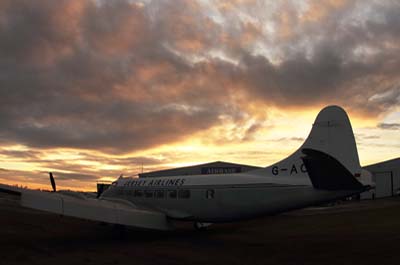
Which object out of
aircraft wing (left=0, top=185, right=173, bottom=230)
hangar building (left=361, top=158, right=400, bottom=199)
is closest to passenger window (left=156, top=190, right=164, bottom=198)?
aircraft wing (left=0, top=185, right=173, bottom=230)

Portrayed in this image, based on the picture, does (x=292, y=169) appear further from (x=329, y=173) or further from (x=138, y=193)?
(x=138, y=193)

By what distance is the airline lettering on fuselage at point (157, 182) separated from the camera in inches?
837

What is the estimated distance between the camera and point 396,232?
19891 millimetres

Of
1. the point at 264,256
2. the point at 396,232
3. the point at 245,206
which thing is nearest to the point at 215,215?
the point at 245,206

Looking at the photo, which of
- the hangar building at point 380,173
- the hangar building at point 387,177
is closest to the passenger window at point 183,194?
the hangar building at point 380,173

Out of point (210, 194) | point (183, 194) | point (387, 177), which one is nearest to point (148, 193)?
point (183, 194)

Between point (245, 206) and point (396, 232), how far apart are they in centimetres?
790

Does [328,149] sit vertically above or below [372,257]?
above

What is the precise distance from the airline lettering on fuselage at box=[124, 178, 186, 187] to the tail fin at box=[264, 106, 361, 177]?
5.64 metres

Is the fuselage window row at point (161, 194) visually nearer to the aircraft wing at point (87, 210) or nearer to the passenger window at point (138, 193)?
the passenger window at point (138, 193)

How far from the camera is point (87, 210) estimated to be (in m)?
17.8

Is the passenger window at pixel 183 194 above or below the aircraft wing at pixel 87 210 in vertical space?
above

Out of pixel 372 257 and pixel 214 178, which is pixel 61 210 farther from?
pixel 372 257

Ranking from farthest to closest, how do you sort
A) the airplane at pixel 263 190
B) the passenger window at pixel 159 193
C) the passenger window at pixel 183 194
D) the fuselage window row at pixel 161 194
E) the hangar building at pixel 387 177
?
the hangar building at pixel 387 177
the passenger window at pixel 159 193
the fuselage window row at pixel 161 194
the passenger window at pixel 183 194
the airplane at pixel 263 190
